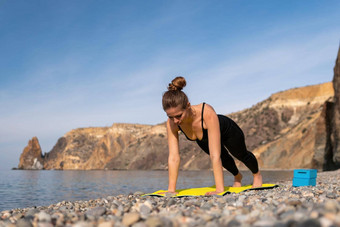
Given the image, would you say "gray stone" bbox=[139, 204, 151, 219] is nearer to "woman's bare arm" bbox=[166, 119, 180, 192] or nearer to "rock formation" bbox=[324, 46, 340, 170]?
"woman's bare arm" bbox=[166, 119, 180, 192]

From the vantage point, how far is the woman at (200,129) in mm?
4645

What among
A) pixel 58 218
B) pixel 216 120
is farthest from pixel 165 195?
pixel 58 218

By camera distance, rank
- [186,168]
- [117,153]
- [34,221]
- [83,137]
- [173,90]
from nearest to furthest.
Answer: [34,221] → [173,90] → [186,168] → [117,153] → [83,137]

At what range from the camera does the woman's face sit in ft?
15.1

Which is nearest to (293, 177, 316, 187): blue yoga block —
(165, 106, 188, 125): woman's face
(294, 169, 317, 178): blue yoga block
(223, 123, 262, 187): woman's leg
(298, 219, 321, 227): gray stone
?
(294, 169, 317, 178): blue yoga block

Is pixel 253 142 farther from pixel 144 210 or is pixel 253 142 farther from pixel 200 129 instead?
pixel 144 210

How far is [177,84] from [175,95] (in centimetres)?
25

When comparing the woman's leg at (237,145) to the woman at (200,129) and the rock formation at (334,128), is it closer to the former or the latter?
the woman at (200,129)

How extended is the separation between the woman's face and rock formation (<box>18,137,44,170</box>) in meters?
103

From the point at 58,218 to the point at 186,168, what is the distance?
182 ft

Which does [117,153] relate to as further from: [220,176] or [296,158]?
[220,176]

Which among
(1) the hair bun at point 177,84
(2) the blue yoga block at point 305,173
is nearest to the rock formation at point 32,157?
(2) the blue yoga block at point 305,173

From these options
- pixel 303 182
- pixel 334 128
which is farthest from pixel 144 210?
pixel 334 128

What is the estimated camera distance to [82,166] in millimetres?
85188
